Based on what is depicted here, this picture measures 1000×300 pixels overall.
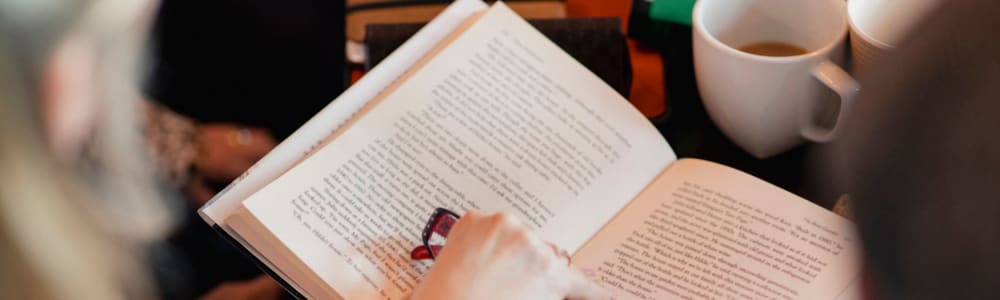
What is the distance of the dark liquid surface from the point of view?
76 cm

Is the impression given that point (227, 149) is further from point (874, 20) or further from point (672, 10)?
point (874, 20)

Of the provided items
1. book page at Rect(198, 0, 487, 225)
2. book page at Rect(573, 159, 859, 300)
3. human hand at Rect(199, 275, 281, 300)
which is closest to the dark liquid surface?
book page at Rect(573, 159, 859, 300)

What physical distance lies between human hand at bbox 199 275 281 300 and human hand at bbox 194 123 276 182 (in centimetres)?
10

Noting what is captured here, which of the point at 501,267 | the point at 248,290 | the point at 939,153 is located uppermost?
the point at 939,153

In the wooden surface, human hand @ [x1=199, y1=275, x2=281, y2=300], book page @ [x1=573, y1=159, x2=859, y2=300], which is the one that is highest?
the wooden surface

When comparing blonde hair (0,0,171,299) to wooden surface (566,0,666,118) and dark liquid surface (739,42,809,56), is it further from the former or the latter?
dark liquid surface (739,42,809,56)

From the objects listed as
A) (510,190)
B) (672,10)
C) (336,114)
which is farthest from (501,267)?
(672,10)

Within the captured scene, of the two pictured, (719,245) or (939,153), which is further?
(719,245)

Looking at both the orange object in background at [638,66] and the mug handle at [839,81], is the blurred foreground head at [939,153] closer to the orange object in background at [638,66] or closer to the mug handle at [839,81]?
the mug handle at [839,81]

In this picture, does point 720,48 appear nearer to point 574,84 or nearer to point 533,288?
point 574,84

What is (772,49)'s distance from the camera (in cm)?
77

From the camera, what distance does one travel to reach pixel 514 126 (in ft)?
2.39

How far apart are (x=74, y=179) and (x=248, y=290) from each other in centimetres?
17

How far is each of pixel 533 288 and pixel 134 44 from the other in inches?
16.2
